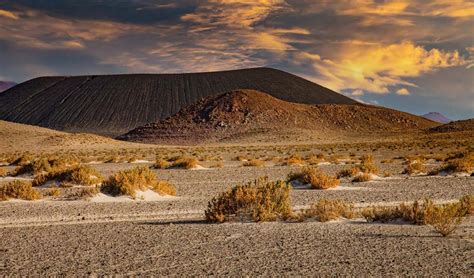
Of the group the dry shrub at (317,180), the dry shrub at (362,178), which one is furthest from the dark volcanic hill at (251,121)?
the dry shrub at (317,180)

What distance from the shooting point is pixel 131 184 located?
1645 cm

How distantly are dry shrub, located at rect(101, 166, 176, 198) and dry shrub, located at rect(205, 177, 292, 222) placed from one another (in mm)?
5460

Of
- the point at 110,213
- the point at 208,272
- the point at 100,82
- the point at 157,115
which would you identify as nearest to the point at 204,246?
the point at 208,272

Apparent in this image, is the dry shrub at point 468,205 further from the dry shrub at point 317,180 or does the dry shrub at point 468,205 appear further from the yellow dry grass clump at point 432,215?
the dry shrub at point 317,180

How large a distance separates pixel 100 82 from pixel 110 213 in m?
181

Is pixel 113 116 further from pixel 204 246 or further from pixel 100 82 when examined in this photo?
pixel 204 246

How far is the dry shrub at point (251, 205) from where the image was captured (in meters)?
10.9

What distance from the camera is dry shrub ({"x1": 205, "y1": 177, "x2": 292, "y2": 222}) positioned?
35.7 ft

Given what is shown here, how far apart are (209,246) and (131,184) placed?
8.52 meters

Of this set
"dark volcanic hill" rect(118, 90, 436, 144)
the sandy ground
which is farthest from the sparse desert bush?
"dark volcanic hill" rect(118, 90, 436, 144)

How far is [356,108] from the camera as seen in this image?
134 meters

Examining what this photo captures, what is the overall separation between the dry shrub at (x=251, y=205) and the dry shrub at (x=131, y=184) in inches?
215

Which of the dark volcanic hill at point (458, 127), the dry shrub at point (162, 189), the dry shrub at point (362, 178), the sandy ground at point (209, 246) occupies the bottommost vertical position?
the sandy ground at point (209, 246)

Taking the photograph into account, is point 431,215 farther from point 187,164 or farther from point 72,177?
point 187,164
